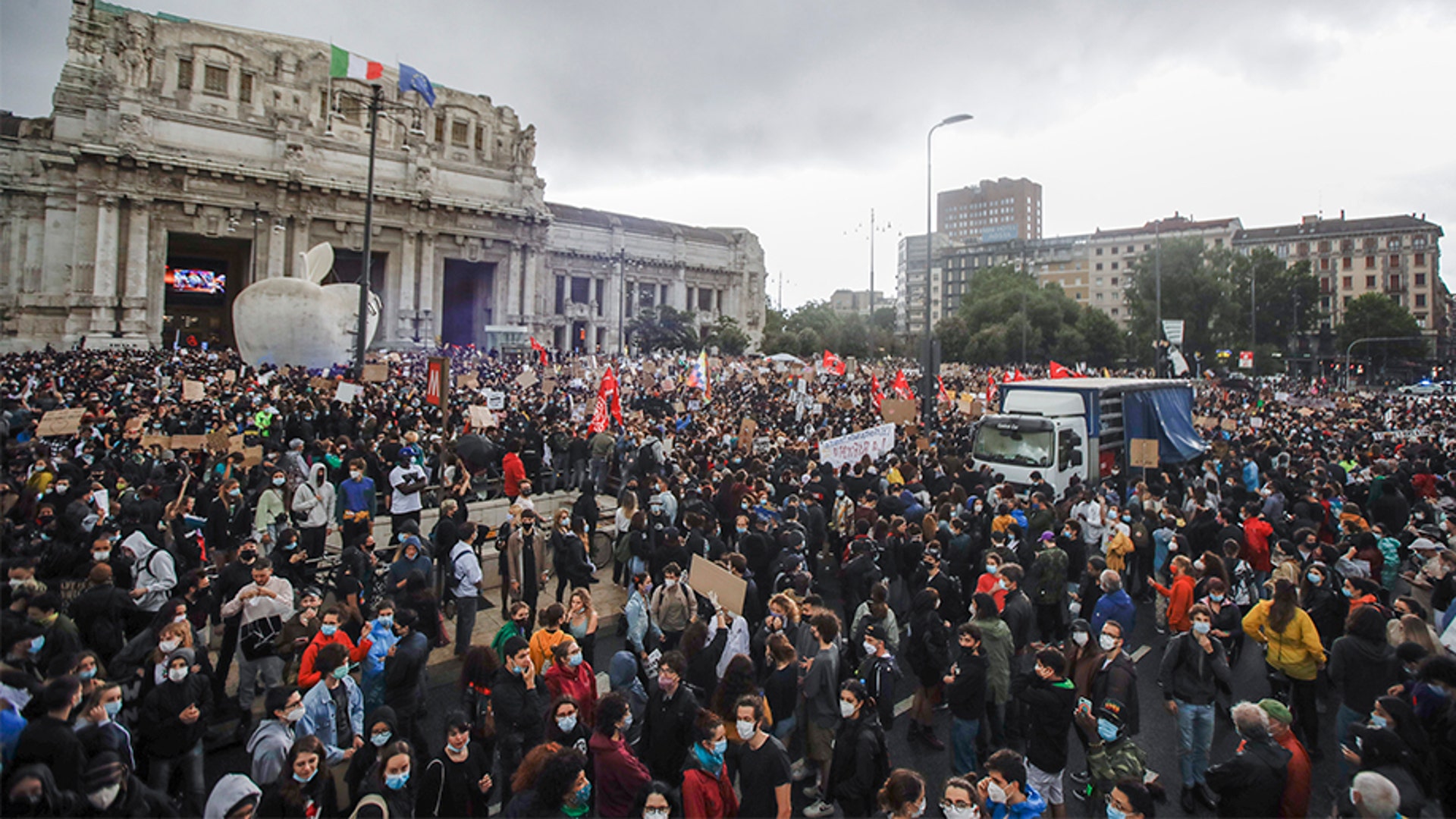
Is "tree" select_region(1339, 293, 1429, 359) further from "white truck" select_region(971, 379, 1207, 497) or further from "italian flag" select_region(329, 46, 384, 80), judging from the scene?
"italian flag" select_region(329, 46, 384, 80)

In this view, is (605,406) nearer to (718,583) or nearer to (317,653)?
(718,583)

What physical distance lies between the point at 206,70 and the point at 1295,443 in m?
57.3

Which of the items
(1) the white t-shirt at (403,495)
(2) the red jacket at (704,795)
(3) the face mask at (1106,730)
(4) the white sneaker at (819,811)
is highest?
(1) the white t-shirt at (403,495)

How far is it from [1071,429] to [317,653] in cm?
1276

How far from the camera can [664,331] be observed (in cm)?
6169

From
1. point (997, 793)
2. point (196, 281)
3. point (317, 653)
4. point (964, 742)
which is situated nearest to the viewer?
point (997, 793)

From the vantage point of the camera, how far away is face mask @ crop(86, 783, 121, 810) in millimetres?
3424

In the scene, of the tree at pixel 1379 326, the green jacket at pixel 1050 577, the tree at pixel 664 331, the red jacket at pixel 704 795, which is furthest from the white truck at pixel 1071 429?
the tree at pixel 1379 326

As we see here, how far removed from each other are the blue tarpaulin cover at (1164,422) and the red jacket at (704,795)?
13.3 metres

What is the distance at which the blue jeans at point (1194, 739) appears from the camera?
5.30 metres

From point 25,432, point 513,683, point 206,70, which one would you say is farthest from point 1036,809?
point 206,70

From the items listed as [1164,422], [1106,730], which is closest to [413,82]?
[1164,422]

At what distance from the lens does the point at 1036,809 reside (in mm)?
3791

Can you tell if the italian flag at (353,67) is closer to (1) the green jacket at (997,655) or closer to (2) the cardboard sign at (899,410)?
(2) the cardboard sign at (899,410)
